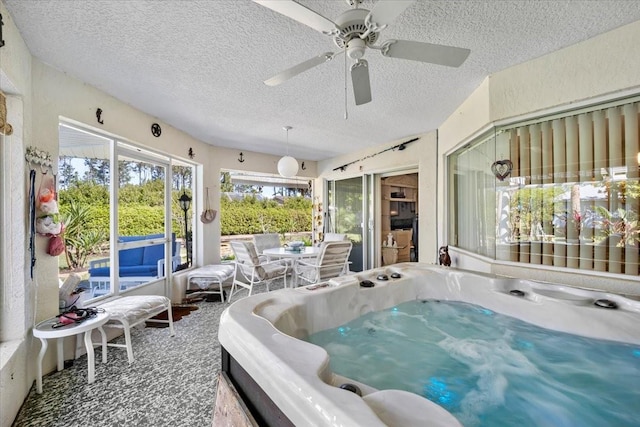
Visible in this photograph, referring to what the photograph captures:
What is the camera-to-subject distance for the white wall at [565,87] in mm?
1729

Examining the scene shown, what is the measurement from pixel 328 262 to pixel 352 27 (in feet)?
8.85

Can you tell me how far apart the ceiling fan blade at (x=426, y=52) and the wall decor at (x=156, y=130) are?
293cm

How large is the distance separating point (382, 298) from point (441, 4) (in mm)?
1905

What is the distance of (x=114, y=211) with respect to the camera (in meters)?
2.86

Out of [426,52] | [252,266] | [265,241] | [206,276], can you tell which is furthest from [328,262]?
[426,52]

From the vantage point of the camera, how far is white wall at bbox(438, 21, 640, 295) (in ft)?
5.67

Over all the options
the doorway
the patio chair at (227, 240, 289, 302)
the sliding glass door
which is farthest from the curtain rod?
the patio chair at (227, 240, 289, 302)

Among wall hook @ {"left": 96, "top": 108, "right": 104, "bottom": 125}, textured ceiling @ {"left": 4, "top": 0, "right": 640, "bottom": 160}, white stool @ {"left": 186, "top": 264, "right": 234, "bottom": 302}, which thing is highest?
textured ceiling @ {"left": 4, "top": 0, "right": 640, "bottom": 160}

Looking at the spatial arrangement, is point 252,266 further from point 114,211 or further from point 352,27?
point 352,27

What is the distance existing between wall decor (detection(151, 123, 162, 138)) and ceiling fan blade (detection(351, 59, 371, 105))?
267 centimetres

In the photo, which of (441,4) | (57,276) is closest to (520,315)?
(441,4)

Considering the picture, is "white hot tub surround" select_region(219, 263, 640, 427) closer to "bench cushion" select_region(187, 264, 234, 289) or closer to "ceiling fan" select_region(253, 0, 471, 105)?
"ceiling fan" select_region(253, 0, 471, 105)

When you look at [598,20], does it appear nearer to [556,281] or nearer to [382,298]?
[556,281]

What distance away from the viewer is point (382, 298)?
7.09 ft
